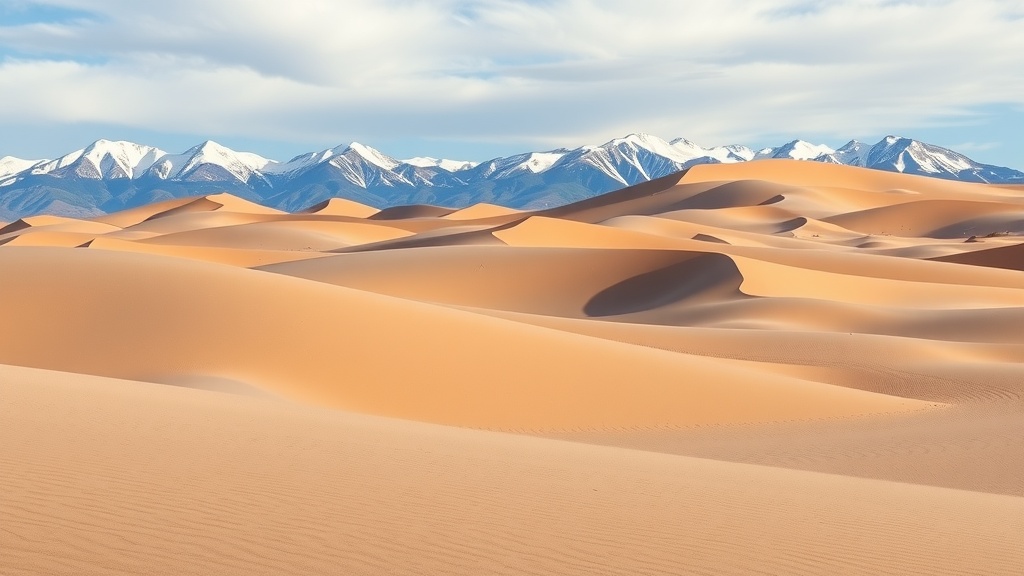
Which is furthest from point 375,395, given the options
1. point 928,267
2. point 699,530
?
point 928,267

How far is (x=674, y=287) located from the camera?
36688 millimetres

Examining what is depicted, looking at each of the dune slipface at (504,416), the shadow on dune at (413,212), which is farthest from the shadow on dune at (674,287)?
the shadow on dune at (413,212)

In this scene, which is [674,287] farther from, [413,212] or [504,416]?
[413,212]

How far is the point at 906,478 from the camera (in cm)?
1212

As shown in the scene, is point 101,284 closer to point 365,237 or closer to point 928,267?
point 928,267

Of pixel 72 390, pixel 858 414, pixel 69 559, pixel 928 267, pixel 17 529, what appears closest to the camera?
pixel 69 559

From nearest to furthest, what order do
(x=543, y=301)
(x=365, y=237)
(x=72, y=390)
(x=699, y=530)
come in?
(x=699, y=530) → (x=72, y=390) → (x=543, y=301) → (x=365, y=237)

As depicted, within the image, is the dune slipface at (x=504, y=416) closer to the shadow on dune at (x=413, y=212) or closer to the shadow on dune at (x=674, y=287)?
the shadow on dune at (x=674, y=287)

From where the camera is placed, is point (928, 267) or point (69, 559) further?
point (928, 267)

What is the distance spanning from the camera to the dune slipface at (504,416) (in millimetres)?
5359

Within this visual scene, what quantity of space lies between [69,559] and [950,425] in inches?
548

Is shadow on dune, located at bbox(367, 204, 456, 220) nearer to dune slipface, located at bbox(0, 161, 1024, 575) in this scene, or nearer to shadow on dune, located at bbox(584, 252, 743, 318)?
dune slipface, located at bbox(0, 161, 1024, 575)

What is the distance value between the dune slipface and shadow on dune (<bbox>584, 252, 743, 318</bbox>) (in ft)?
0.43

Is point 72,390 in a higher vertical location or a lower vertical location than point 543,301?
higher
